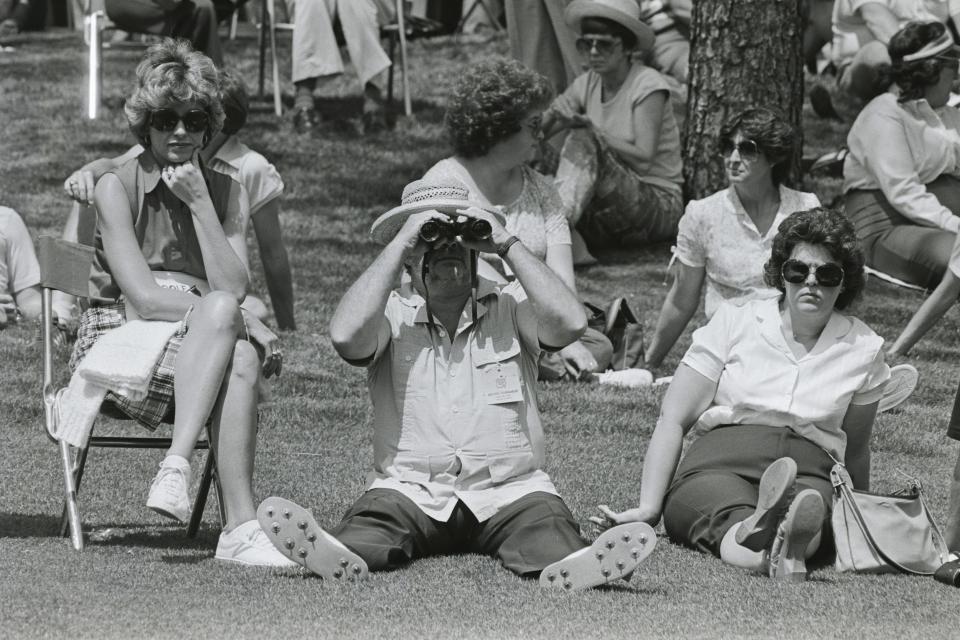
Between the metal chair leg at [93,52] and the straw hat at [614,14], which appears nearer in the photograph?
the straw hat at [614,14]

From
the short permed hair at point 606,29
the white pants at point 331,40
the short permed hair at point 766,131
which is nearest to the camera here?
the short permed hair at point 766,131

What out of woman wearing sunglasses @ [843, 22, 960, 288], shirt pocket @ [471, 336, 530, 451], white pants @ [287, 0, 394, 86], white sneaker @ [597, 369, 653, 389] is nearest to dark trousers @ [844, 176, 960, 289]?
woman wearing sunglasses @ [843, 22, 960, 288]

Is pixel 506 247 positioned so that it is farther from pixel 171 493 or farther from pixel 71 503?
pixel 71 503

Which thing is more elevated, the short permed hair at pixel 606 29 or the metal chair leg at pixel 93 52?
the short permed hair at pixel 606 29

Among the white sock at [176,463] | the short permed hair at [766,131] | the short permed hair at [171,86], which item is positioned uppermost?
the short permed hair at [171,86]

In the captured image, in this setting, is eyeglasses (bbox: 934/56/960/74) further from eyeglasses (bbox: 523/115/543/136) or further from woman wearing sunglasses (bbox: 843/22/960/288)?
eyeglasses (bbox: 523/115/543/136)

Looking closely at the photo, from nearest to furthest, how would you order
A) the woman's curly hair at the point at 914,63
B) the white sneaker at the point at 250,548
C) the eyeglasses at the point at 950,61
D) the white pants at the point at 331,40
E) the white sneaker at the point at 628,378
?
the white sneaker at the point at 250,548, the white sneaker at the point at 628,378, the woman's curly hair at the point at 914,63, the eyeglasses at the point at 950,61, the white pants at the point at 331,40

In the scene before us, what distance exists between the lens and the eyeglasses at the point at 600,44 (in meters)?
A: 9.16

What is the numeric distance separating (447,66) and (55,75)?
139 inches

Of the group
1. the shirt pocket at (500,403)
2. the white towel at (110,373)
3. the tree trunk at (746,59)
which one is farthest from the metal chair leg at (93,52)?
the shirt pocket at (500,403)

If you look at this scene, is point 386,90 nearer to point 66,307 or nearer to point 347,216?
point 347,216

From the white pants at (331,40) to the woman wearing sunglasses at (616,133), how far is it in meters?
2.84

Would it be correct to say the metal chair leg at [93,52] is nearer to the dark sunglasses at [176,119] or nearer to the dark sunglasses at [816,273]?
the dark sunglasses at [176,119]

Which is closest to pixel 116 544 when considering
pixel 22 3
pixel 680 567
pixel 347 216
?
pixel 680 567
